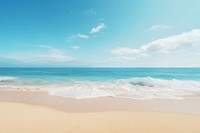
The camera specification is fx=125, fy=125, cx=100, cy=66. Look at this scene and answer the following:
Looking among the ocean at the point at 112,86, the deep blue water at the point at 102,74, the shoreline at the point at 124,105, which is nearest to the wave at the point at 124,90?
the ocean at the point at 112,86

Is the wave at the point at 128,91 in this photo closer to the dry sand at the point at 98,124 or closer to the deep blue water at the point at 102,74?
the dry sand at the point at 98,124

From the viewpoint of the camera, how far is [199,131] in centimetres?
399

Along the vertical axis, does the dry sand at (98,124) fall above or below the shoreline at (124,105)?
above

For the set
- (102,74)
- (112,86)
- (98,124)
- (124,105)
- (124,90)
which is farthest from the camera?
(102,74)

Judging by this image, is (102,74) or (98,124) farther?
(102,74)

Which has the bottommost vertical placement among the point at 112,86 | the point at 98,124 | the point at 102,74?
the point at 112,86

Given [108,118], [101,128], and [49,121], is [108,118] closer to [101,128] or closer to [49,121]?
[101,128]

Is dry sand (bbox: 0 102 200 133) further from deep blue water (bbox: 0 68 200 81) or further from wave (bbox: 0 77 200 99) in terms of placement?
deep blue water (bbox: 0 68 200 81)

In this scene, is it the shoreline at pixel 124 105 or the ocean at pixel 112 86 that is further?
the ocean at pixel 112 86

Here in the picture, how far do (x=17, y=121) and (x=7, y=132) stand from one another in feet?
2.22

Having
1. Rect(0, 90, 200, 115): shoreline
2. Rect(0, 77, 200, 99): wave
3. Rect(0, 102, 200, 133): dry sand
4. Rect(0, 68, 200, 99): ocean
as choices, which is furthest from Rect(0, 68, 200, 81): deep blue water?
Rect(0, 102, 200, 133): dry sand

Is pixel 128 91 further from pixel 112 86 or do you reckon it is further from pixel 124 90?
pixel 112 86

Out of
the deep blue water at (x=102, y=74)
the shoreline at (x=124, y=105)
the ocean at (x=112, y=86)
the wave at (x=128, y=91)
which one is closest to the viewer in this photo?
the shoreline at (x=124, y=105)

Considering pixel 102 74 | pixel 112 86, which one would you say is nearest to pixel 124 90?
pixel 112 86
